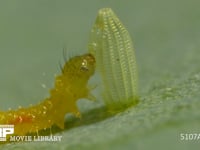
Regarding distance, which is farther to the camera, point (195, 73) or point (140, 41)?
point (140, 41)

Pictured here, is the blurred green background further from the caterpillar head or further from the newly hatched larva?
the caterpillar head

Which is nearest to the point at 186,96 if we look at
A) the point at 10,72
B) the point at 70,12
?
the point at 10,72

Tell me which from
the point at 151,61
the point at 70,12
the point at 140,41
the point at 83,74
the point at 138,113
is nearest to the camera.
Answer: the point at 138,113

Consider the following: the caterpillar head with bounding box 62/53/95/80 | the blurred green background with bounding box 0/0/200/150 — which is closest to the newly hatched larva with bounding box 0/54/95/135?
Answer: the caterpillar head with bounding box 62/53/95/80

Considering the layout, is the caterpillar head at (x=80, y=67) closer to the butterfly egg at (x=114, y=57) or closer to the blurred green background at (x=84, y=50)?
the butterfly egg at (x=114, y=57)

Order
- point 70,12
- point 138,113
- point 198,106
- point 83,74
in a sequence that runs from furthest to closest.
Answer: point 70,12, point 83,74, point 138,113, point 198,106

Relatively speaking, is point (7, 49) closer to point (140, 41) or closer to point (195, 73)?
point (140, 41)

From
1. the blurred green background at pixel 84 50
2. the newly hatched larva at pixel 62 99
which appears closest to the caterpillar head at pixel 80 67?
the newly hatched larva at pixel 62 99
